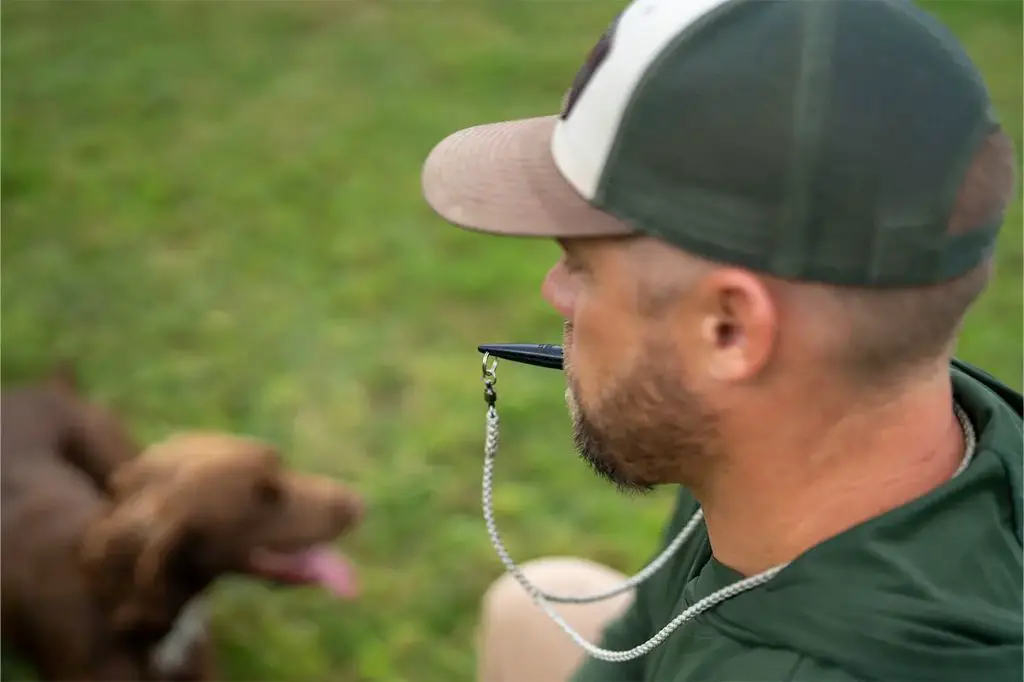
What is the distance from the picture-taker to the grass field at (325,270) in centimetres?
262

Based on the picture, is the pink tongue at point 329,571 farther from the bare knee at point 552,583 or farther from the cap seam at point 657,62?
the cap seam at point 657,62

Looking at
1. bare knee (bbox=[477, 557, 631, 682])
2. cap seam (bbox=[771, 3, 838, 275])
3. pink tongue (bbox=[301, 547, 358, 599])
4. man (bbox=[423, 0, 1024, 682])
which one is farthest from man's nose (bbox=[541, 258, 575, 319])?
pink tongue (bbox=[301, 547, 358, 599])

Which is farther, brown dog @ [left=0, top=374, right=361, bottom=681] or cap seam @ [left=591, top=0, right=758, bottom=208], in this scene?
brown dog @ [left=0, top=374, right=361, bottom=681]

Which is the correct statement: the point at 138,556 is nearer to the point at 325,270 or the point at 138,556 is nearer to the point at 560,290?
the point at 560,290

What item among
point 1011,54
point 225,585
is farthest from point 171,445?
point 1011,54

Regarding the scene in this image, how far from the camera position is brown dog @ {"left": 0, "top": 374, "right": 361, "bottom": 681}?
213 cm

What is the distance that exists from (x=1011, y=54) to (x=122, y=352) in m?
3.90

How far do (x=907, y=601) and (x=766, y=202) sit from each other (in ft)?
1.19

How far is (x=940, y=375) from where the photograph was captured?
3.28 feet

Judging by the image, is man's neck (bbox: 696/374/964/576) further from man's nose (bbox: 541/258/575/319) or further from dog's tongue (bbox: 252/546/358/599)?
dog's tongue (bbox: 252/546/358/599)

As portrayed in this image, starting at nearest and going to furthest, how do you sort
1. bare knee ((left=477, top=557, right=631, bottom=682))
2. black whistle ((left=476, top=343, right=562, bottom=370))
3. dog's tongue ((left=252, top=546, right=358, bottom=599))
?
1. black whistle ((left=476, top=343, right=562, bottom=370))
2. bare knee ((left=477, top=557, right=631, bottom=682))
3. dog's tongue ((left=252, top=546, right=358, bottom=599))

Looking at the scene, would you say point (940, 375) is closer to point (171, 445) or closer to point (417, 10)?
point (171, 445)

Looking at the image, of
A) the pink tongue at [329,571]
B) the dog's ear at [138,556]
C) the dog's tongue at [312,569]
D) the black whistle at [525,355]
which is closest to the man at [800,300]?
the black whistle at [525,355]

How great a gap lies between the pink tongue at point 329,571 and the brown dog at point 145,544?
47mm
